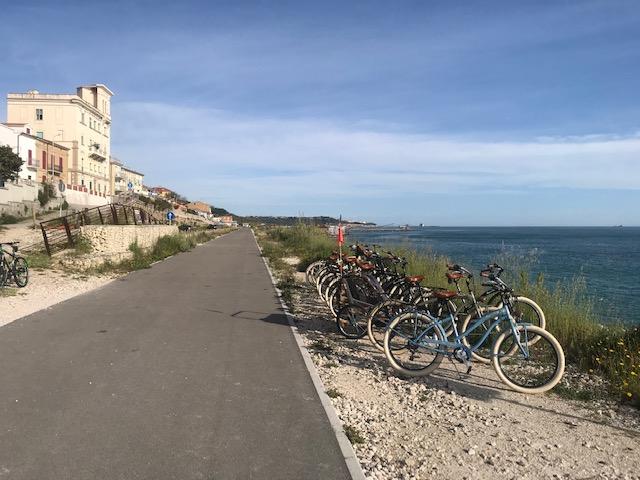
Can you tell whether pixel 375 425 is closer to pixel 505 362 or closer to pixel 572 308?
pixel 505 362

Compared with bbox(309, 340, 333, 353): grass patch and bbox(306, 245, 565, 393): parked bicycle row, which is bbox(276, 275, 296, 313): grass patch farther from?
bbox(306, 245, 565, 393): parked bicycle row

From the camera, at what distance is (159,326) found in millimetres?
8453

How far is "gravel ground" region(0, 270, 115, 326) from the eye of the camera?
9.41 m

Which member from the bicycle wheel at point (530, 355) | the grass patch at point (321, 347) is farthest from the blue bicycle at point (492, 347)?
the grass patch at point (321, 347)

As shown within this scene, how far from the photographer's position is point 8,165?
38.5 m

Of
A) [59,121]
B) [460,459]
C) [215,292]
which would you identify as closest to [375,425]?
[460,459]

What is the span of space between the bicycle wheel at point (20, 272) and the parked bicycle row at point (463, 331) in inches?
311

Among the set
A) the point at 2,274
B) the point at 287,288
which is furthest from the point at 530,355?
the point at 2,274

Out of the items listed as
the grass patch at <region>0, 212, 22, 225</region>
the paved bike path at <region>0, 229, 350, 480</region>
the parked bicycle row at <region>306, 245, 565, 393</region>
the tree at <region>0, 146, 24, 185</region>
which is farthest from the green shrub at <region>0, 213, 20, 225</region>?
the parked bicycle row at <region>306, 245, 565, 393</region>

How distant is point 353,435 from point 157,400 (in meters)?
1.93

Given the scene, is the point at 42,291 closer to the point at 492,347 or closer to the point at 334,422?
the point at 334,422

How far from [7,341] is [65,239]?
11.9 meters

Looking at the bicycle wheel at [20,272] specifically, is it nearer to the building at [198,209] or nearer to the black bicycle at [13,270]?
the black bicycle at [13,270]

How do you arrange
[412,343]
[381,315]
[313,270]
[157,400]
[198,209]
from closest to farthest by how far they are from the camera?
1. [157,400]
2. [412,343]
3. [381,315]
4. [313,270]
5. [198,209]
